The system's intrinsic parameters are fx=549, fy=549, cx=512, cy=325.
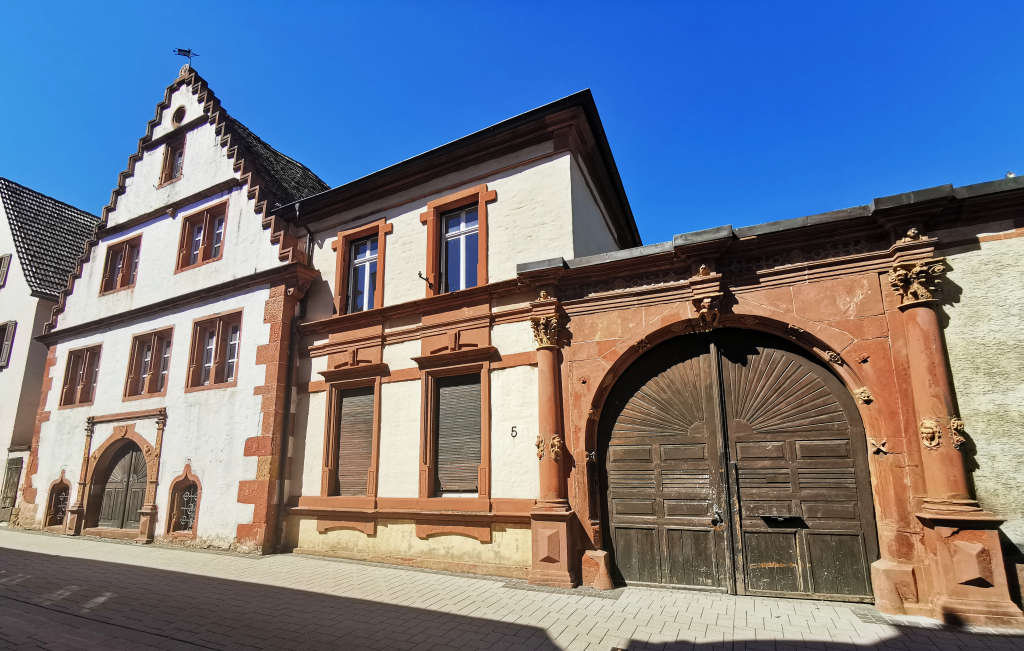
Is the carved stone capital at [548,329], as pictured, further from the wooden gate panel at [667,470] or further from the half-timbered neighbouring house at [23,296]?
the half-timbered neighbouring house at [23,296]

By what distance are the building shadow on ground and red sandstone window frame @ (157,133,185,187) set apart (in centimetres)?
1205

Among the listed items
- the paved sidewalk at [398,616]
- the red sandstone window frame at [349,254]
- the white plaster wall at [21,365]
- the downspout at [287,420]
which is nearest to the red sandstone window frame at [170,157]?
the downspout at [287,420]

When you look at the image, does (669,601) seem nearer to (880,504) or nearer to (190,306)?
A: (880,504)

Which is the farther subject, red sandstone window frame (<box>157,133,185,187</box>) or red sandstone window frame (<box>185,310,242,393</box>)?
red sandstone window frame (<box>157,133,185,187</box>)

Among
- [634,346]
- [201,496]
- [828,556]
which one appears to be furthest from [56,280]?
[828,556]

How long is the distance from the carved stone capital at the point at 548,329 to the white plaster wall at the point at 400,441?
9.56 feet

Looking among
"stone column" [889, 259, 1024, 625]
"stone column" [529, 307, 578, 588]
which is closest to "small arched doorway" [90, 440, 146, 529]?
"stone column" [529, 307, 578, 588]

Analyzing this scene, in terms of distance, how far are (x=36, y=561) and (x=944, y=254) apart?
16397mm

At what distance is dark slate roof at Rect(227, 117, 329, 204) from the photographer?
1533 centimetres

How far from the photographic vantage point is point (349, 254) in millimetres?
13039

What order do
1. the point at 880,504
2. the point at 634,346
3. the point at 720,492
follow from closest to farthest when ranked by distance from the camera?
the point at 880,504 < the point at 720,492 < the point at 634,346

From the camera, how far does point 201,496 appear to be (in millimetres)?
12789

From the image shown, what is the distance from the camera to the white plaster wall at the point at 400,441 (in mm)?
10555

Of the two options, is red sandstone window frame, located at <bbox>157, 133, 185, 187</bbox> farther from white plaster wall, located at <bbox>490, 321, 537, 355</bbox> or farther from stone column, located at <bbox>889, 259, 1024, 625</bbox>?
stone column, located at <bbox>889, 259, 1024, 625</bbox>
